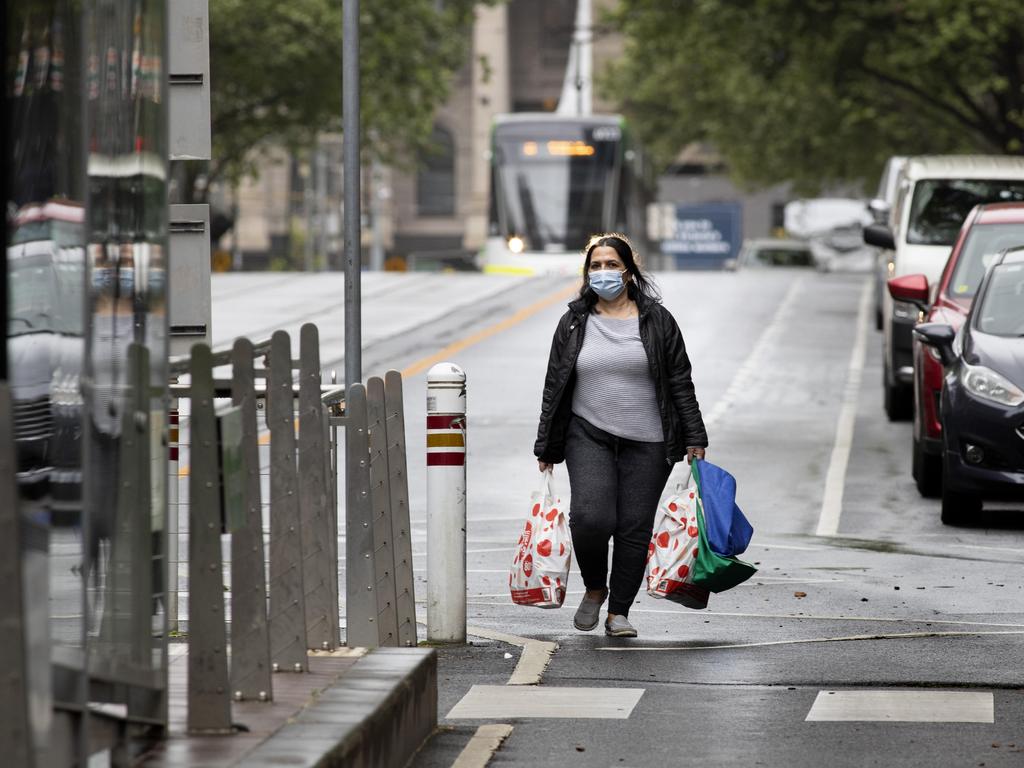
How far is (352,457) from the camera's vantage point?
8.12 metres

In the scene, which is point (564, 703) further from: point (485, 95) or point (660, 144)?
point (485, 95)

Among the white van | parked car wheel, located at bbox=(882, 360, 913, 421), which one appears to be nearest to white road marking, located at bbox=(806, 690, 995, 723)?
the white van

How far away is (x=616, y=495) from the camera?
31.2 feet

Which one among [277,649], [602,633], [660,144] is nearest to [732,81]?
[660,144]

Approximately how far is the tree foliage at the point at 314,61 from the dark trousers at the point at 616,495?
33673mm

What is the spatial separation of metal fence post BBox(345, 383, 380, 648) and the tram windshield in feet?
133

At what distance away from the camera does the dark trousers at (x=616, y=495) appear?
31.0 ft

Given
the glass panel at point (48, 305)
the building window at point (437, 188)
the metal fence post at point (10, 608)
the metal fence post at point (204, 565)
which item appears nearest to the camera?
the metal fence post at point (10, 608)

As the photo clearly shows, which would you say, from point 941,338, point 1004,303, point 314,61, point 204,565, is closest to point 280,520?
point 204,565

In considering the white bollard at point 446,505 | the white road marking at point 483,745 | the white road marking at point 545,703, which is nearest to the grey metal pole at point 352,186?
the white bollard at point 446,505

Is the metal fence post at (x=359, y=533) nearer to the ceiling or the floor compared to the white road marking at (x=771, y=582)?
nearer to the ceiling

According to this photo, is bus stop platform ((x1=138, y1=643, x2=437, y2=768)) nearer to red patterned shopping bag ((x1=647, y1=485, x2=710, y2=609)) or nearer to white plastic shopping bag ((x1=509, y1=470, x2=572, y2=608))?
white plastic shopping bag ((x1=509, y1=470, x2=572, y2=608))

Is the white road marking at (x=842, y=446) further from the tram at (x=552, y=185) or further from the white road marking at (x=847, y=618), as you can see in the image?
the tram at (x=552, y=185)

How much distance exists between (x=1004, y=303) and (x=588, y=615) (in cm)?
539
